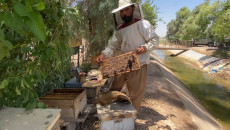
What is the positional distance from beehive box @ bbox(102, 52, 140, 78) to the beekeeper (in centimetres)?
18

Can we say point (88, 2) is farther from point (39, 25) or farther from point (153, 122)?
point (39, 25)

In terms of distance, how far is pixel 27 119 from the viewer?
1469mm

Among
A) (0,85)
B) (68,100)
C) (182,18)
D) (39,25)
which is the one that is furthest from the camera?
(182,18)

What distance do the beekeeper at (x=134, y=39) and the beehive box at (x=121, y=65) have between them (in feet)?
0.60

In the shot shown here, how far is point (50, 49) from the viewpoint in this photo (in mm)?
1778

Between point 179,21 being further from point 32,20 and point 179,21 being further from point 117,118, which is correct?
point 32,20

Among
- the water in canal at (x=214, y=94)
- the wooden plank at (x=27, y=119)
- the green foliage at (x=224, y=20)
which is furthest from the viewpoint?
the green foliage at (x=224, y=20)

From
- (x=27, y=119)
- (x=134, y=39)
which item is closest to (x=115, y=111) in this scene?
(x=134, y=39)

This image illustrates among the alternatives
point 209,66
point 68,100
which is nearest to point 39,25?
point 68,100

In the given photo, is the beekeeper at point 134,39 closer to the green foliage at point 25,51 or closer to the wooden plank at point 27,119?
the green foliage at point 25,51

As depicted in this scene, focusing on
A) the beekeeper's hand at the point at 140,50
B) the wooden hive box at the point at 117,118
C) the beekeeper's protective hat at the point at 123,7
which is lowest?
the wooden hive box at the point at 117,118

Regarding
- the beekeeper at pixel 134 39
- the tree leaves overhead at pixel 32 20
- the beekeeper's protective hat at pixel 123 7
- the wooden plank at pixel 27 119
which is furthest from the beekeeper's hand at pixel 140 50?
the tree leaves overhead at pixel 32 20

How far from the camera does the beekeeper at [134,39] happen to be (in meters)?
3.66

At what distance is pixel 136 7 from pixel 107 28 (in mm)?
5677
